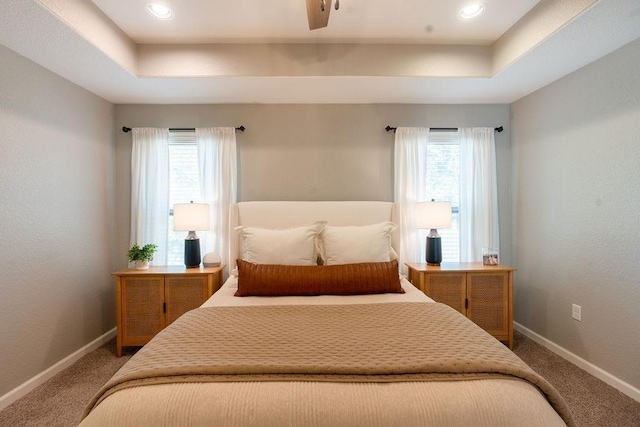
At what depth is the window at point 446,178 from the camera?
323cm

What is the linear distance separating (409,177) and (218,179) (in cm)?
195

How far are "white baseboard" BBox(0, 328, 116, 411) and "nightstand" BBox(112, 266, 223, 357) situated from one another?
32 centimetres

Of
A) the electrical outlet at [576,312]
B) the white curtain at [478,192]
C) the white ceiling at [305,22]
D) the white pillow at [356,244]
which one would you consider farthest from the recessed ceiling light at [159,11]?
the electrical outlet at [576,312]

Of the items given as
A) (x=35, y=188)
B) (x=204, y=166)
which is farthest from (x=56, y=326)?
(x=204, y=166)

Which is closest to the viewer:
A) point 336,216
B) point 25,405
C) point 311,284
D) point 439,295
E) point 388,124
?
point 25,405

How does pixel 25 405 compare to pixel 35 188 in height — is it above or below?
below

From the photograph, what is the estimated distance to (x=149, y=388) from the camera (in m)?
1.06

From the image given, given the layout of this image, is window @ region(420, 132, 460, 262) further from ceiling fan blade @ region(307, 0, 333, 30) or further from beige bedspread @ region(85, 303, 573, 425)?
ceiling fan blade @ region(307, 0, 333, 30)

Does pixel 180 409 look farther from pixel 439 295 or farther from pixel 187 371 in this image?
pixel 439 295

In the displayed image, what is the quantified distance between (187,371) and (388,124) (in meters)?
2.84

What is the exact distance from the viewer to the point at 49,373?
2.33m

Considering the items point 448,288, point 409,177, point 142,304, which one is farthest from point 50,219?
point 448,288

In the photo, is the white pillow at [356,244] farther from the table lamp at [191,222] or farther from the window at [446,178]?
the table lamp at [191,222]

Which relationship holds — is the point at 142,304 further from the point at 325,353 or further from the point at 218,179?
the point at 325,353
